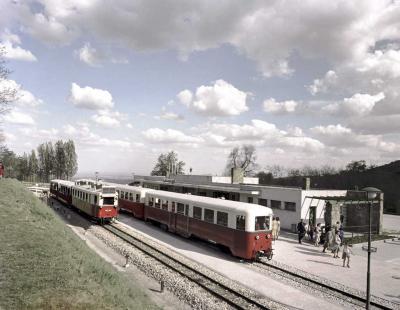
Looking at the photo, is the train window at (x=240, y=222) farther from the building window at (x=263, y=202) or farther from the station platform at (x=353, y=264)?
the building window at (x=263, y=202)

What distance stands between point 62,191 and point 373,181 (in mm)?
57873

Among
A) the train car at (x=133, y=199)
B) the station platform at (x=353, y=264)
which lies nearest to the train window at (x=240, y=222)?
the station platform at (x=353, y=264)

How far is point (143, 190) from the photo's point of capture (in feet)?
109

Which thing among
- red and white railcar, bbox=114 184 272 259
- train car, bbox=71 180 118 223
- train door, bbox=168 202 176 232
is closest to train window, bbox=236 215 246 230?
red and white railcar, bbox=114 184 272 259

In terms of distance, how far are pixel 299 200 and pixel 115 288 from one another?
66.6 ft

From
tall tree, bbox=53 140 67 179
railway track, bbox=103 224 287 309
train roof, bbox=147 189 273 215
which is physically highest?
tall tree, bbox=53 140 67 179

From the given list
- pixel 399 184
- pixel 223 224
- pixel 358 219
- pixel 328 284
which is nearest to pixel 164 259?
pixel 223 224

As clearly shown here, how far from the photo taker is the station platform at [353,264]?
1652 cm

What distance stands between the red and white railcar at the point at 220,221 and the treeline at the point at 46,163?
72150mm

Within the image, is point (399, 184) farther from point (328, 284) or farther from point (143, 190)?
point (328, 284)

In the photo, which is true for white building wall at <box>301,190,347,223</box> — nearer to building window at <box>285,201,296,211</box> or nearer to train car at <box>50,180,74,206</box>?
building window at <box>285,201,296,211</box>

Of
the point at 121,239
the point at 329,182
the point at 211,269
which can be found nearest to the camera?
the point at 211,269

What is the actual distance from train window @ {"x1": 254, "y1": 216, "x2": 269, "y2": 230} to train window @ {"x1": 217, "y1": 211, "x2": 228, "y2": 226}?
1845 millimetres

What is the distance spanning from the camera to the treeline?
315 feet
